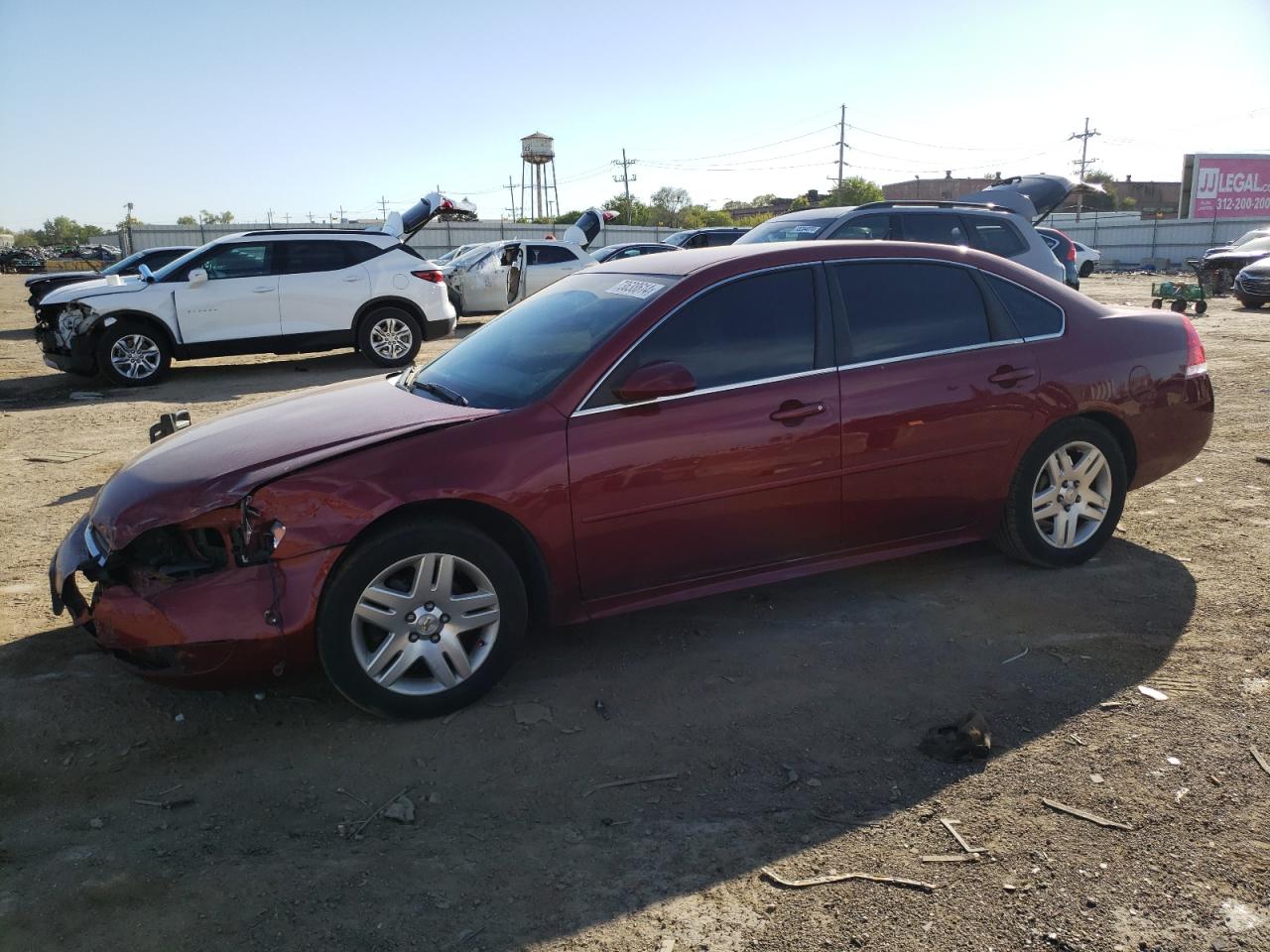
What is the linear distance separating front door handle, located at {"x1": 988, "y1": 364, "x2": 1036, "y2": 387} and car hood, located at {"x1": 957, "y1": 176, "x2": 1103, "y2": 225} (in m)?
7.18

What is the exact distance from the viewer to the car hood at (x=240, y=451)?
10.8ft

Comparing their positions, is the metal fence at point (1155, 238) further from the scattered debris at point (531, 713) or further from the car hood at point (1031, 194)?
the scattered debris at point (531, 713)

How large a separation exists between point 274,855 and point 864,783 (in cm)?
182

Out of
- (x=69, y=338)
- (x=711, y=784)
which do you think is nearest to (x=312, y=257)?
(x=69, y=338)

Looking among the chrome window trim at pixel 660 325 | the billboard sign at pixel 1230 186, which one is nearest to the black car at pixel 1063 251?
the chrome window trim at pixel 660 325

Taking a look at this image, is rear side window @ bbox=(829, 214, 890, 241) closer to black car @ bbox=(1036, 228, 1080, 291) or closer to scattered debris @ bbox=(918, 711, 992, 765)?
black car @ bbox=(1036, 228, 1080, 291)

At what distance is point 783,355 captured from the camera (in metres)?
4.03

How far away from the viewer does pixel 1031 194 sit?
11.5 m

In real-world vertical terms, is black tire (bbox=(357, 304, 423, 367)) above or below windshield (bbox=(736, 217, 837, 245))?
below

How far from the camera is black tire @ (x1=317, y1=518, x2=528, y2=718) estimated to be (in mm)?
3268

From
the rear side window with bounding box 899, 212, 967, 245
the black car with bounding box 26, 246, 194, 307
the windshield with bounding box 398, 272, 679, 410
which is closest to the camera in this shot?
the windshield with bounding box 398, 272, 679, 410

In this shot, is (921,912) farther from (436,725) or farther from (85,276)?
(85,276)

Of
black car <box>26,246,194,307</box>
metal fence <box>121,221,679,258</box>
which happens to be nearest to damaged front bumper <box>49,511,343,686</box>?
black car <box>26,246,194,307</box>

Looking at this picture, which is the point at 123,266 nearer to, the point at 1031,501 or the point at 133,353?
the point at 133,353
